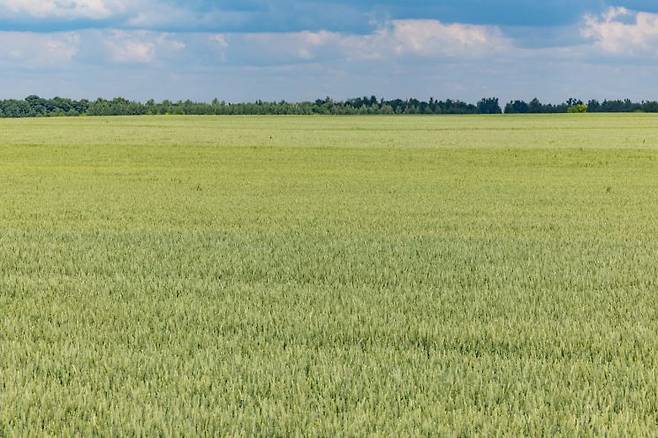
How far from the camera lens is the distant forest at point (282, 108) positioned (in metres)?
136

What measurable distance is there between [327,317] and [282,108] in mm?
131193

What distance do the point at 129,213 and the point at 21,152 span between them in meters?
27.3

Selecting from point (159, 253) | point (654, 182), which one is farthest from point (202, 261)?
point (654, 182)

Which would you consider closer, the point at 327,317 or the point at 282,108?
the point at 327,317

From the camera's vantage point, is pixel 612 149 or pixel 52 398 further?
pixel 612 149

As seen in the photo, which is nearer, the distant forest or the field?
the field

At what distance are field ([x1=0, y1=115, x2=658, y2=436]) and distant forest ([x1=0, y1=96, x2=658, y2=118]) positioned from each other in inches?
4570

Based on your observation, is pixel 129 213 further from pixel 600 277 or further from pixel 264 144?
pixel 264 144

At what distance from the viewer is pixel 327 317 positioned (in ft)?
27.5

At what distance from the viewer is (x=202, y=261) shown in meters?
12.2

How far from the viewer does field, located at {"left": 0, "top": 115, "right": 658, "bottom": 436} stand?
18.8 feet

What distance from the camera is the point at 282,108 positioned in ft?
452

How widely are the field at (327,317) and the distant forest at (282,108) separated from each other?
381 ft

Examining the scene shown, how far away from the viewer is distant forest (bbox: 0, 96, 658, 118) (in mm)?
135500
